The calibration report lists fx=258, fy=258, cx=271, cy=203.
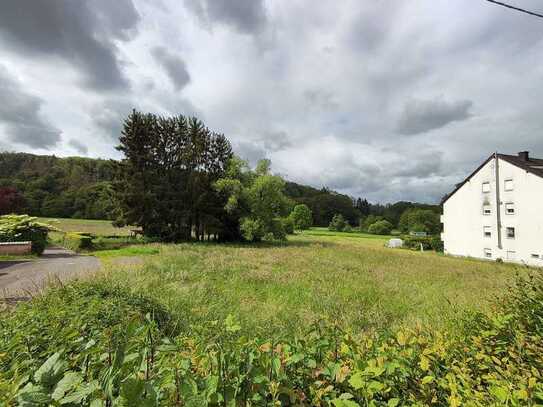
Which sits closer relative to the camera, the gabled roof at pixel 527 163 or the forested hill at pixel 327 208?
the gabled roof at pixel 527 163

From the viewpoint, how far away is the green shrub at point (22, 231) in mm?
16375

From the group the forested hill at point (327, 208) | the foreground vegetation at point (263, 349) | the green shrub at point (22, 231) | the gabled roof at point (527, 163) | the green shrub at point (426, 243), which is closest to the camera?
the foreground vegetation at point (263, 349)

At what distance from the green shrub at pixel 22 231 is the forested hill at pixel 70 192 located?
1151cm

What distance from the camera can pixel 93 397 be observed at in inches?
43.6

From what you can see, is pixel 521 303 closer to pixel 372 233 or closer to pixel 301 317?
pixel 301 317

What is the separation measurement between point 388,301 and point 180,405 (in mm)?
9001

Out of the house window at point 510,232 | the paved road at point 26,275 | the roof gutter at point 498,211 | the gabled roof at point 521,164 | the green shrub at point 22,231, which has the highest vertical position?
the gabled roof at point 521,164

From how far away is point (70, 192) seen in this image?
71000 mm

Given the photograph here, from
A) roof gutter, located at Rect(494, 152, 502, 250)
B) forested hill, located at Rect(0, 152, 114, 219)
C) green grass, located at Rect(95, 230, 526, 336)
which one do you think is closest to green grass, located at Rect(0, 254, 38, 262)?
green grass, located at Rect(95, 230, 526, 336)

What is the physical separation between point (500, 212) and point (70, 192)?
90.8 metres

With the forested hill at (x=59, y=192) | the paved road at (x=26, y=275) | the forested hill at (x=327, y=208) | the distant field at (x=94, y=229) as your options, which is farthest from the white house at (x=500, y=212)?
the forested hill at (x=327, y=208)

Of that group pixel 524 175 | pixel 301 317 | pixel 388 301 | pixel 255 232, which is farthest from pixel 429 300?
pixel 524 175

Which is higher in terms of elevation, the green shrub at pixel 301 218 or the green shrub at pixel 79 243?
the green shrub at pixel 301 218

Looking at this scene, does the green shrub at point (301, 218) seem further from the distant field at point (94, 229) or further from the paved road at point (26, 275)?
the paved road at point (26, 275)
